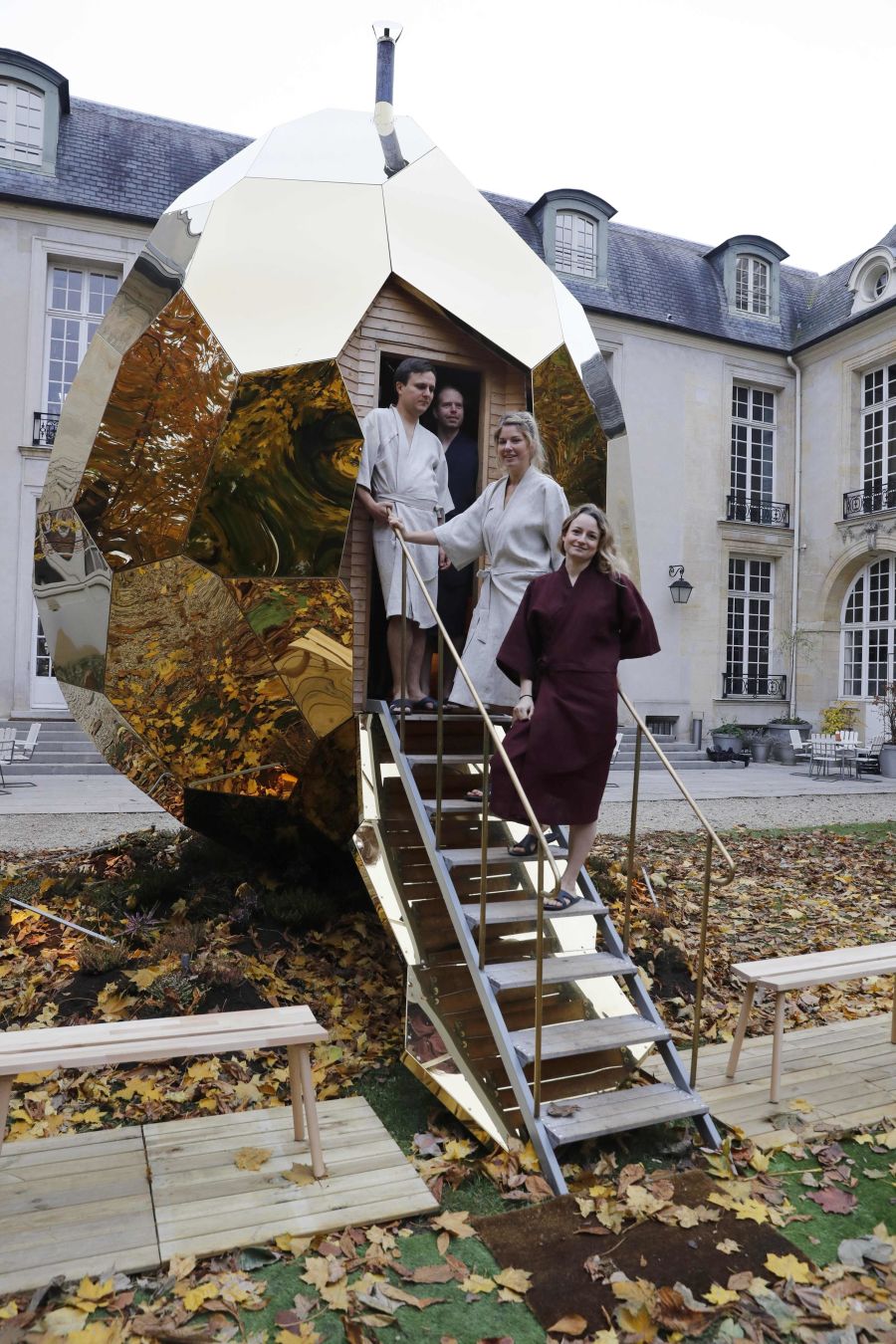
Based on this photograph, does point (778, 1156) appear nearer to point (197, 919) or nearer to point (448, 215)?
point (197, 919)

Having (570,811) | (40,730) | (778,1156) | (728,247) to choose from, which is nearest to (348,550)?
(570,811)

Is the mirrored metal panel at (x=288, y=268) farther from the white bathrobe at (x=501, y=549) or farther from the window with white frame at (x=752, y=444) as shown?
the window with white frame at (x=752, y=444)

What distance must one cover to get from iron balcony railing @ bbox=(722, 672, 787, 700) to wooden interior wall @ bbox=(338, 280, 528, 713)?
662 inches

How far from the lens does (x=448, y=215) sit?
4.35 meters

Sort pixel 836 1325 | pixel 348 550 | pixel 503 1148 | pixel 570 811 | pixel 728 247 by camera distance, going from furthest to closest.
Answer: pixel 728 247
pixel 348 550
pixel 570 811
pixel 503 1148
pixel 836 1325

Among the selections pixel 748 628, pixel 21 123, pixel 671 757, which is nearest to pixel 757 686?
pixel 748 628

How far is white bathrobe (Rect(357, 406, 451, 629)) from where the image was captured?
4.22m

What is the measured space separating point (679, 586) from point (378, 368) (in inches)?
608

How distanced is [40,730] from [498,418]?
11809mm

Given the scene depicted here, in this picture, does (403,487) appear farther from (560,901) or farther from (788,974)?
(788,974)

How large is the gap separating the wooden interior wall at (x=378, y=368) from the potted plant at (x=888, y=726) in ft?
47.5

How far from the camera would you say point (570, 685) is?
3.70m

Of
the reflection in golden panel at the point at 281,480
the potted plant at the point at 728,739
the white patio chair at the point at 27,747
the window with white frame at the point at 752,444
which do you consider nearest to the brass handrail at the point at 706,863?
the reflection in golden panel at the point at 281,480

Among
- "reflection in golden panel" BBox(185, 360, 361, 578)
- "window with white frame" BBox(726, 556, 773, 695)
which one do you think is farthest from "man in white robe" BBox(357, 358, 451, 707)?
"window with white frame" BBox(726, 556, 773, 695)
